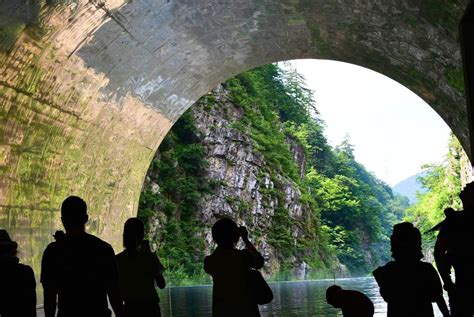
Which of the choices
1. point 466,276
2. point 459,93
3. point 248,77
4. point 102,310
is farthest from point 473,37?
point 248,77

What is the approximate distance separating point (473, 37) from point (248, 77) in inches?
1674

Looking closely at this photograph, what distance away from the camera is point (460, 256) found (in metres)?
4.19

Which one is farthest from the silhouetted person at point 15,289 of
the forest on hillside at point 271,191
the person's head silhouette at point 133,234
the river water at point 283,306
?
the forest on hillside at point 271,191

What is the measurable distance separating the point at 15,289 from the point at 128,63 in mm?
6347

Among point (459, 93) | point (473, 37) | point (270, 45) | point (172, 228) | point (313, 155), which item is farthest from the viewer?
point (313, 155)

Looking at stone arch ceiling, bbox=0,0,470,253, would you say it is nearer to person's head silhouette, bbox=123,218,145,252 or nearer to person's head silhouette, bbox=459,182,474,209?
person's head silhouette, bbox=123,218,145,252

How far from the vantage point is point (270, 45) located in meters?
11.1

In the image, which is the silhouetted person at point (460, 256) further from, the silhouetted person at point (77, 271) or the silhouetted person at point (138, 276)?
the silhouetted person at point (77, 271)

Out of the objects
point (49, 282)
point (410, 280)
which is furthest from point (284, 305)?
point (49, 282)

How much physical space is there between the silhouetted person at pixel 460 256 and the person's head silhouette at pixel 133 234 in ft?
6.29

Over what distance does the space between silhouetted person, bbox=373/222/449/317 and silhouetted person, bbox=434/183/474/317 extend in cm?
43

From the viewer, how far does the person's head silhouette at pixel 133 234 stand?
4430 millimetres

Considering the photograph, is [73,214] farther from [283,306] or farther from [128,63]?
[283,306]

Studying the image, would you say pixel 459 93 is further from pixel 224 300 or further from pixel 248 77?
pixel 248 77
